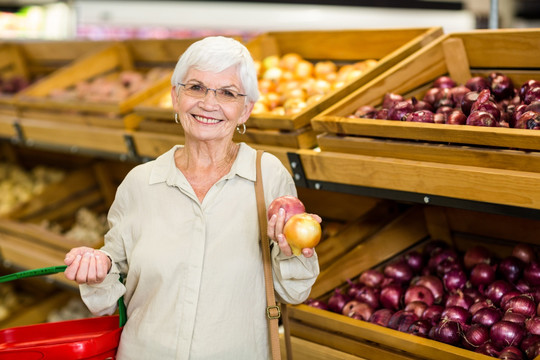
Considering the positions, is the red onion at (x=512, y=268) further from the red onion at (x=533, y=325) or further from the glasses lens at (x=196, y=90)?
the glasses lens at (x=196, y=90)

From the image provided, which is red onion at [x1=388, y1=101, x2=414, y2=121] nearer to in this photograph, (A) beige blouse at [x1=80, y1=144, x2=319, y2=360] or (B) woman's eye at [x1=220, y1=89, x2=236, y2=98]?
(A) beige blouse at [x1=80, y1=144, x2=319, y2=360]

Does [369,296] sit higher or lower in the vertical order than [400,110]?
lower

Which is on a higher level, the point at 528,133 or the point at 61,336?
the point at 528,133

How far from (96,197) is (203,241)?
10.1 feet

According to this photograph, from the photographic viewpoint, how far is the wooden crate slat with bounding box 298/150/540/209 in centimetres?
196

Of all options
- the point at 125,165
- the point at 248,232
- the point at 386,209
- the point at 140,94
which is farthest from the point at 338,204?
the point at 125,165

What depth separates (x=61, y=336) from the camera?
2131 mm

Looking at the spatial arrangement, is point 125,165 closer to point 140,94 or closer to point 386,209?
point 140,94

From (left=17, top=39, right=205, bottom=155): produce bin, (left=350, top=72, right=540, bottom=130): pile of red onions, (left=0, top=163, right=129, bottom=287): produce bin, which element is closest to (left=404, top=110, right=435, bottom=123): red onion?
(left=350, top=72, right=540, bottom=130): pile of red onions

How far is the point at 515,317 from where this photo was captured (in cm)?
221

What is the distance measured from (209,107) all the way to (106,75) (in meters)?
2.99

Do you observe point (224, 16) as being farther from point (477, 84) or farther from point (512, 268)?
point (512, 268)

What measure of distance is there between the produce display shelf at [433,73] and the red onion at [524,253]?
578mm

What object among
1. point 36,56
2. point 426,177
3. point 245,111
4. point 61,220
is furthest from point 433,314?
point 36,56
